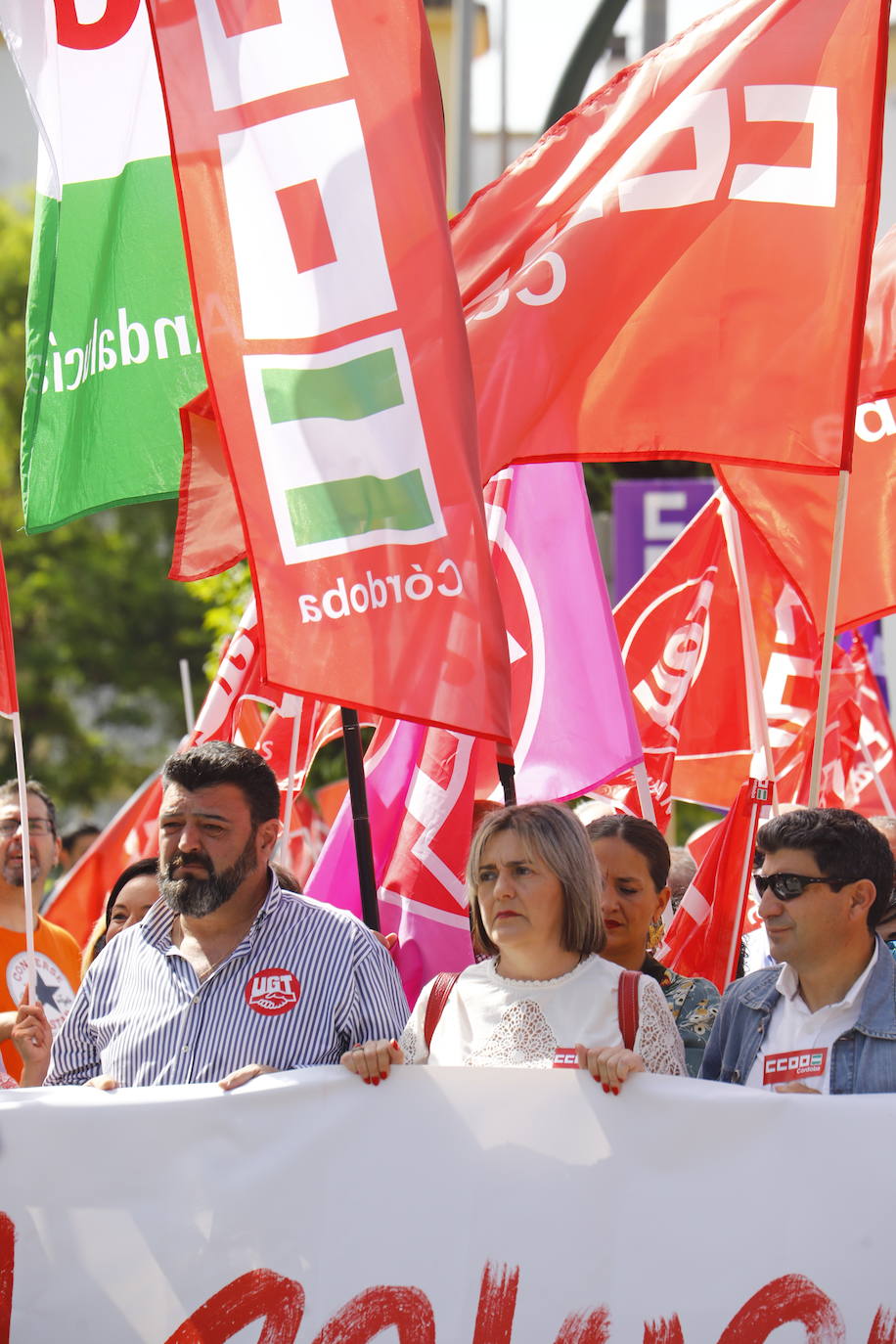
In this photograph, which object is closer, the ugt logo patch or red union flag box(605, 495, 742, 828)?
the ugt logo patch

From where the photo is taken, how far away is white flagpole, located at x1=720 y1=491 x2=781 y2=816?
5.36 meters

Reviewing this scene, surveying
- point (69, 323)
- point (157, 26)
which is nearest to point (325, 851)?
point (69, 323)

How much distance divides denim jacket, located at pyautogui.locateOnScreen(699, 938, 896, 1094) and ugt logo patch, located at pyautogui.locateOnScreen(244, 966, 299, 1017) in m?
0.85

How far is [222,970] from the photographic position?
12.1ft

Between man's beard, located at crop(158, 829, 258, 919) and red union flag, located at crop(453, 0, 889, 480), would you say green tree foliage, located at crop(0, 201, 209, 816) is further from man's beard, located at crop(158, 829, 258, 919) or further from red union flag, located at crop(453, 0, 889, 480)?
man's beard, located at crop(158, 829, 258, 919)

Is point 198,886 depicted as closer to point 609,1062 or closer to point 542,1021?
point 542,1021

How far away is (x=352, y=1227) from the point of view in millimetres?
3500

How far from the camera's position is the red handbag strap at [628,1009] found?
3.43 metres

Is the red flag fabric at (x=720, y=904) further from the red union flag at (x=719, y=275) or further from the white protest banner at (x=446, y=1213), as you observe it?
the white protest banner at (x=446, y=1213)

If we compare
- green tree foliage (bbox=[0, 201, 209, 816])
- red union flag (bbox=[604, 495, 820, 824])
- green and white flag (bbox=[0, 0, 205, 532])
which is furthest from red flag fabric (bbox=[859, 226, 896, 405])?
green tree foliage (bbox=[0, 201, 209, 816])

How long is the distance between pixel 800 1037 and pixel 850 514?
2308mm

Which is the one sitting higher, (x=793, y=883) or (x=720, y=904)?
(x=793, y=883)

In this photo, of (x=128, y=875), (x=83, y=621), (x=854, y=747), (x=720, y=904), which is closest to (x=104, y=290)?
(x=128, y=875)

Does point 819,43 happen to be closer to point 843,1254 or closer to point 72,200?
point 72,200
